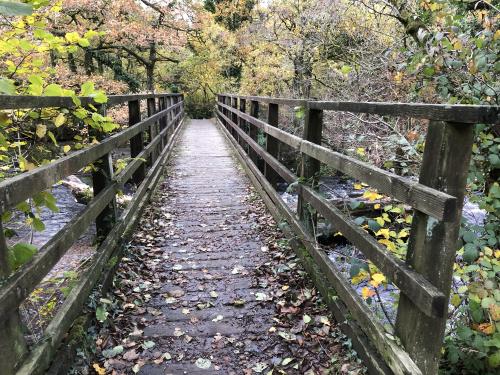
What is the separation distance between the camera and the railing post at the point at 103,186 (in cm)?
343

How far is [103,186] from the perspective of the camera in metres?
3.47

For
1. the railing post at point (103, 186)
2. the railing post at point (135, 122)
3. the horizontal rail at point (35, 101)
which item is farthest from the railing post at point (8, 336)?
the railing post at point (135, 122)

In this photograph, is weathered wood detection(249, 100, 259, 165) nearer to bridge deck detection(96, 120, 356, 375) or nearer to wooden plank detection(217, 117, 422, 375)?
bridge deck detection(96, 120, 356, 375)

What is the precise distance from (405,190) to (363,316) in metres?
0.85

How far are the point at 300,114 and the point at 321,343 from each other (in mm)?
2073

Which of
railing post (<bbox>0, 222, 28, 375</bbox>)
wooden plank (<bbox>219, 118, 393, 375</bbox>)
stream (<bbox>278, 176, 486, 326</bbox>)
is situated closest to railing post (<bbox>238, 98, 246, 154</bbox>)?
stream (<bbox>278, 176, 486, 326</bbox>)

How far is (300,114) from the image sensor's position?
12.5ft

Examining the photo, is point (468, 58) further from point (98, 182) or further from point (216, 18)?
point (216, 18)

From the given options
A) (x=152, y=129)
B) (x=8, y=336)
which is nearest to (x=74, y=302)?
(x=8, y=336)

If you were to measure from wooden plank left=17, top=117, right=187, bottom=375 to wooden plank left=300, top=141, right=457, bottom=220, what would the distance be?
190 centimetres

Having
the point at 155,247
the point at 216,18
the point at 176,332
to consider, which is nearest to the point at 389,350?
the point at 176,332

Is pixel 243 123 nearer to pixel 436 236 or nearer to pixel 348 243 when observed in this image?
pixel 348 243

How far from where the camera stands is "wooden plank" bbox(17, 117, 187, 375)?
6.22 feet

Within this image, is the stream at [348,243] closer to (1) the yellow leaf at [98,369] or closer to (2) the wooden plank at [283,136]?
(2) the wooden plank at [283,136]
